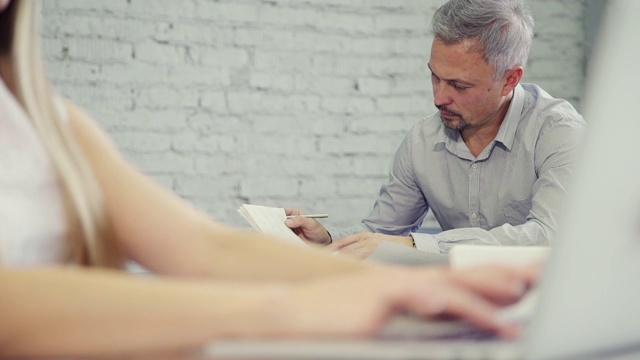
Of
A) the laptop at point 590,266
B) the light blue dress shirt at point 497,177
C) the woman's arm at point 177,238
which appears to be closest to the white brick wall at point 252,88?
the light blue dress shirt at point 497,177

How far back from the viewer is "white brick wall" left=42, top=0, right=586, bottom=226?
2705mm

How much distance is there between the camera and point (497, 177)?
2062 millimetres

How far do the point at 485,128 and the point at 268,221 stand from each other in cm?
73

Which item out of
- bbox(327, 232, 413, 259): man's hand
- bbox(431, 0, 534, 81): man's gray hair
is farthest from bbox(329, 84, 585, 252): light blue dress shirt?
bbox(327, 232, 413, 259): man's hand

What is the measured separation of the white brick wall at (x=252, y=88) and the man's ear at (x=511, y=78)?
0.86 metres

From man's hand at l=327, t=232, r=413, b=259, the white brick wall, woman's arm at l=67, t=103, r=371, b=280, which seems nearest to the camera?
woman's arm at l=67, t=103, r=371, b=280

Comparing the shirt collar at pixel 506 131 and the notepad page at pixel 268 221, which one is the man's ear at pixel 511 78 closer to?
the shirt collar at pixel 506 131

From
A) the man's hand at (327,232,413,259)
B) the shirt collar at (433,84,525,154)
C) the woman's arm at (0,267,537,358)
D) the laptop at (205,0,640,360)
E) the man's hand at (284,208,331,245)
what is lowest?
the man's hand at (284,208,331,245)

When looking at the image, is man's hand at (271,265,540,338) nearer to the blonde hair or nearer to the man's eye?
the blonde hair

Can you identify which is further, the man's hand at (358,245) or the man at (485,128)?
the man at (485,128)

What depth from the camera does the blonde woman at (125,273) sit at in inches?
17.4

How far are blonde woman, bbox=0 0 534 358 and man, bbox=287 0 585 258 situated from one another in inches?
47.3

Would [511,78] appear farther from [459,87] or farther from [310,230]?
[310,230]

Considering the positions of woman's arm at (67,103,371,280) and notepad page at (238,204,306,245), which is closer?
woman's arm at (67,103,371,280)
